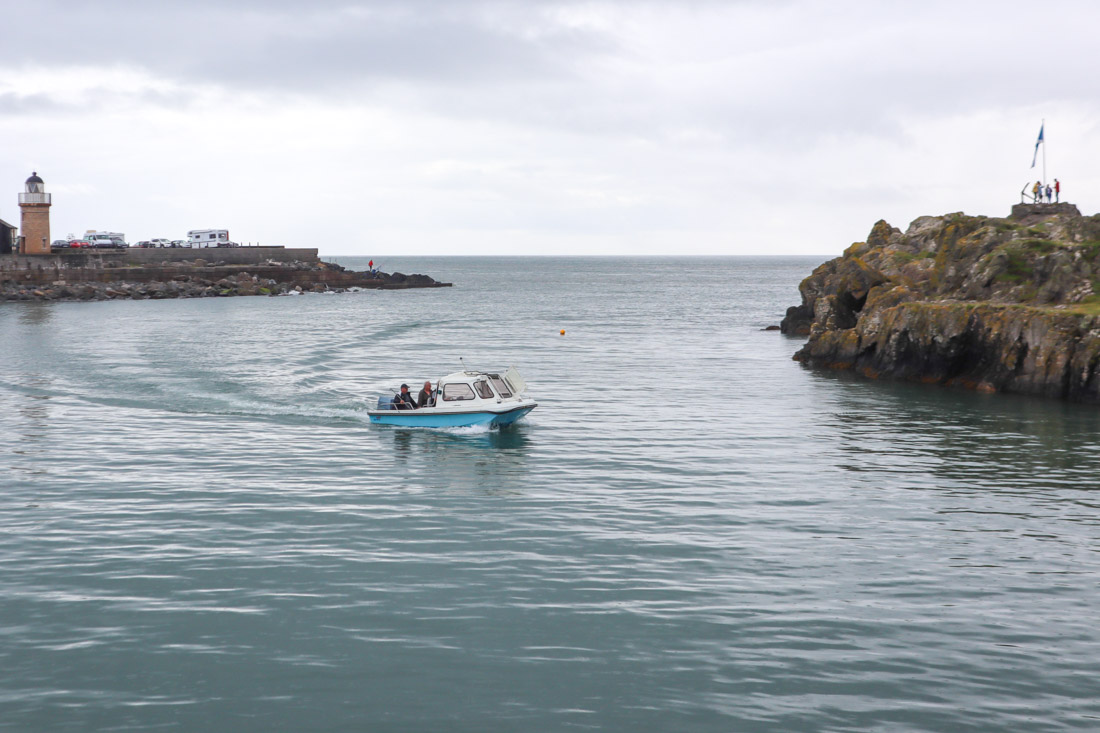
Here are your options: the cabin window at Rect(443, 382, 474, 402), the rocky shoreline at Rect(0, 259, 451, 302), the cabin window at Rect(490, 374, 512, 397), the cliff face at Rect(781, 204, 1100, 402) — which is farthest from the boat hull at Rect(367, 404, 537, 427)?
the rocky shoreline at Rect(0, 259, 451, 302)

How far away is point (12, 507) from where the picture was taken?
2608cm

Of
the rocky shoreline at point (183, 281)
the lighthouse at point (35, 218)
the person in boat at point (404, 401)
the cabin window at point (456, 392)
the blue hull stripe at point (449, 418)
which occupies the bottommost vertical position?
the blue hull stripe at point (449, 418)

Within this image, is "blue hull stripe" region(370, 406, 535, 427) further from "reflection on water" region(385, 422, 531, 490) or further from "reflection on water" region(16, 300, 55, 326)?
"reflection on water" region(16, 300, 55, 326)

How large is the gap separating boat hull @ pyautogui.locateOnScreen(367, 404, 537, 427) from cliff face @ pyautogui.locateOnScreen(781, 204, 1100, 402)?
Result: 2546 cm

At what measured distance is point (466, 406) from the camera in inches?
1465

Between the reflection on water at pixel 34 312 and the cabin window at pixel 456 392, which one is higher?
the reflection on water at pixel 34 312

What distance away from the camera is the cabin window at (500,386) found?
125 feet

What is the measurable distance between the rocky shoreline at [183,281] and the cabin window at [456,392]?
3606 inches

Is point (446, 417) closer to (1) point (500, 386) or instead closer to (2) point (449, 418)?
(2) point (449, 418)

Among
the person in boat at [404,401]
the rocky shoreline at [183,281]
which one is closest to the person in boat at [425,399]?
the person in boat at [404,401]

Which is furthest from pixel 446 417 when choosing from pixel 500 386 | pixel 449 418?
pixel 500 386

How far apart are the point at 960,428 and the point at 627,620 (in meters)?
25.9

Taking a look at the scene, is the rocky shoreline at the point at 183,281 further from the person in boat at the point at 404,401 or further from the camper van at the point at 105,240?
the person in boat at the point at 404,401

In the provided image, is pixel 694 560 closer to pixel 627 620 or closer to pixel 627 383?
pixel 627 620
